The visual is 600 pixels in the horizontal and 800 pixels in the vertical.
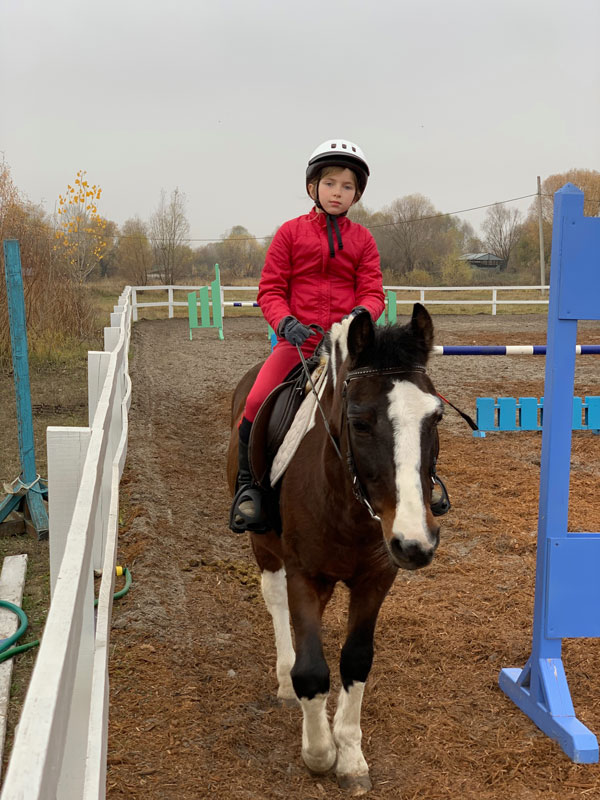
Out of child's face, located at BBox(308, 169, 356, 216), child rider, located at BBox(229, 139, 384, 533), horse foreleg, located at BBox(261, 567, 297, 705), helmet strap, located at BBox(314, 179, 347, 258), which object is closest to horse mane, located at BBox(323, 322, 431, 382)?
child rider, located at BBox(229, 139, 384, 533)

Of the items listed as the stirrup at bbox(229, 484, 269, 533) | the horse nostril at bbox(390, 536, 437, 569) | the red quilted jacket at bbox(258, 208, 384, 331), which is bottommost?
the stirrup at bbox(229, 484, 269, 533)

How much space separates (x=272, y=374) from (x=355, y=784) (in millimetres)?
1927

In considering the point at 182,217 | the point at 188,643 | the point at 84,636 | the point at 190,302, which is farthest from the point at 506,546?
the point at 182,217

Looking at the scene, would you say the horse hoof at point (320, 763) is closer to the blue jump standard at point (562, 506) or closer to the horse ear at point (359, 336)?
the blue jump standard at point (562, 506)

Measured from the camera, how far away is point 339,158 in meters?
3.73

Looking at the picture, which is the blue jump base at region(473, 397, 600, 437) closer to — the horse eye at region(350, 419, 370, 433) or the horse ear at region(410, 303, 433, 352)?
the horse ear at region(410, 303, 433, 352)

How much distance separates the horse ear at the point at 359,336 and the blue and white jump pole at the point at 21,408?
12.4 feet

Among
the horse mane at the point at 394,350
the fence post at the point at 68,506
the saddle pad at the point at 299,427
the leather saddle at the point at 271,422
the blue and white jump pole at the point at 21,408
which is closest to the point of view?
the fence post at the point at 68,506

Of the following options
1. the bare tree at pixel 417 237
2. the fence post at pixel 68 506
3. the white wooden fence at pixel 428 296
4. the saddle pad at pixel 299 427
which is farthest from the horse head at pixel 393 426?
the bare tree at pixel 417 237

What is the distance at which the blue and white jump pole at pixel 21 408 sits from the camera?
582cm

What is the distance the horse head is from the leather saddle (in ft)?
2.00

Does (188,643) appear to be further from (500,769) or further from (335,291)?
(335,291)

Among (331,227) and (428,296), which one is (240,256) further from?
(331,227)

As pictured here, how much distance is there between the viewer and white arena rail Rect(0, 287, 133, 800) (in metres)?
1.06
